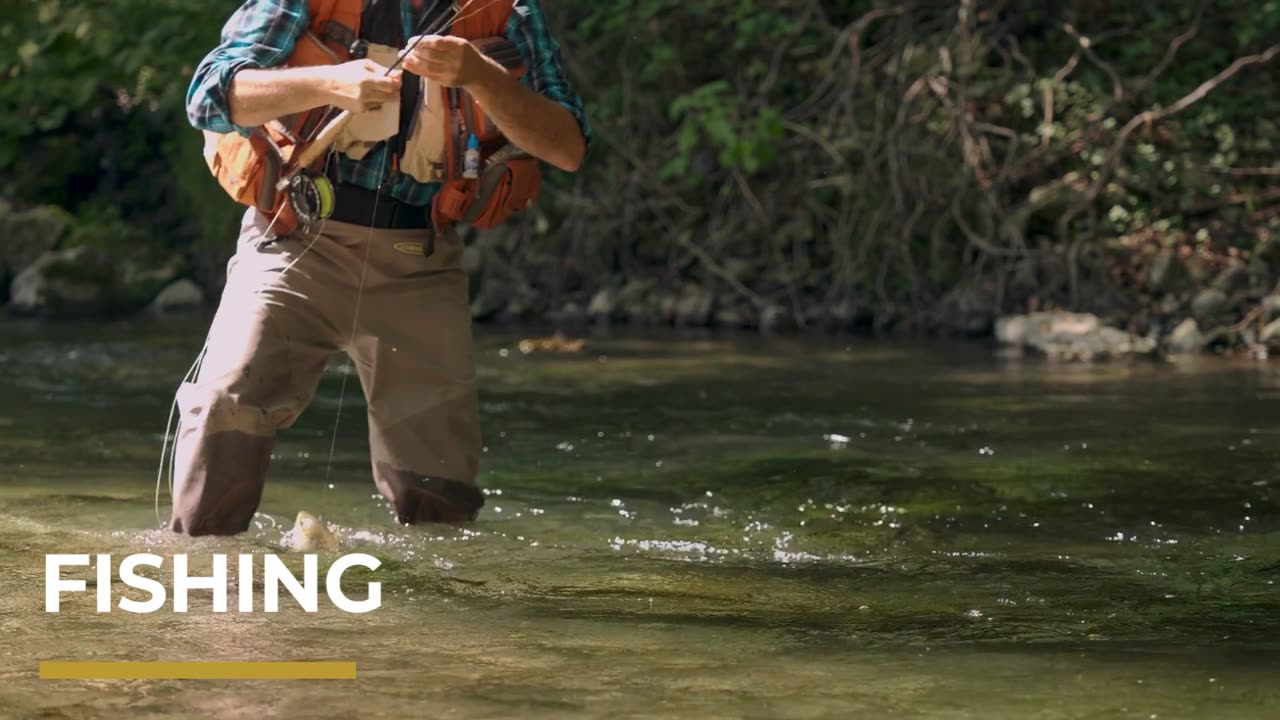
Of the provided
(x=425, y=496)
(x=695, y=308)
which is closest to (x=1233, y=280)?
(x=695, y=308)

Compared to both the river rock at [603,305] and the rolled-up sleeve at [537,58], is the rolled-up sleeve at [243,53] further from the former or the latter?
the river rock at [603,305]

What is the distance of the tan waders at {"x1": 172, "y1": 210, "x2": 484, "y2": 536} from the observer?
5.34 meters

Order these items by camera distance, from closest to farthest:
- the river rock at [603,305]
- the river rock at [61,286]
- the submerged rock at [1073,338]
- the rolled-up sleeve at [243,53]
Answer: the rolled-up sleeve at [243,53], the submerged rock at [1073,338], the river rock at [603,305], the river rock at [61,286]

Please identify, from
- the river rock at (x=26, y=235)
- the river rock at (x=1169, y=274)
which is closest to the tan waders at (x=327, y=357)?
the river rock at (x=1169, y=274)

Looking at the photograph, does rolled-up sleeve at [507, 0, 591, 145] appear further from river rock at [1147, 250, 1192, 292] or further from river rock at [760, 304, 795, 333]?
river rock at [760, 304, 795, 333]

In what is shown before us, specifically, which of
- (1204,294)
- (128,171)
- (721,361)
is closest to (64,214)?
(128,171)

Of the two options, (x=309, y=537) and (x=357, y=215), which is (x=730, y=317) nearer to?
(x=357, y=215)

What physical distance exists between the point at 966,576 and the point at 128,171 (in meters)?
16.9

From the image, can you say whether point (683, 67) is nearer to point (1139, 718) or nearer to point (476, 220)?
point (476, 220)

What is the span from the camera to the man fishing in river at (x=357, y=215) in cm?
522

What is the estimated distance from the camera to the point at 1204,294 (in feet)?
Result: 44.2

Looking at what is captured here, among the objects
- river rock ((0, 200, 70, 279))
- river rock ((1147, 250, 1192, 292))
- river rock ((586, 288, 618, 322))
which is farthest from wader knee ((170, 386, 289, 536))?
river rock ((0, 200, 70, 279))

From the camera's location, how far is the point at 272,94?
→ 497 cm

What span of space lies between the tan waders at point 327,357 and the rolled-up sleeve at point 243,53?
419 millimetres
